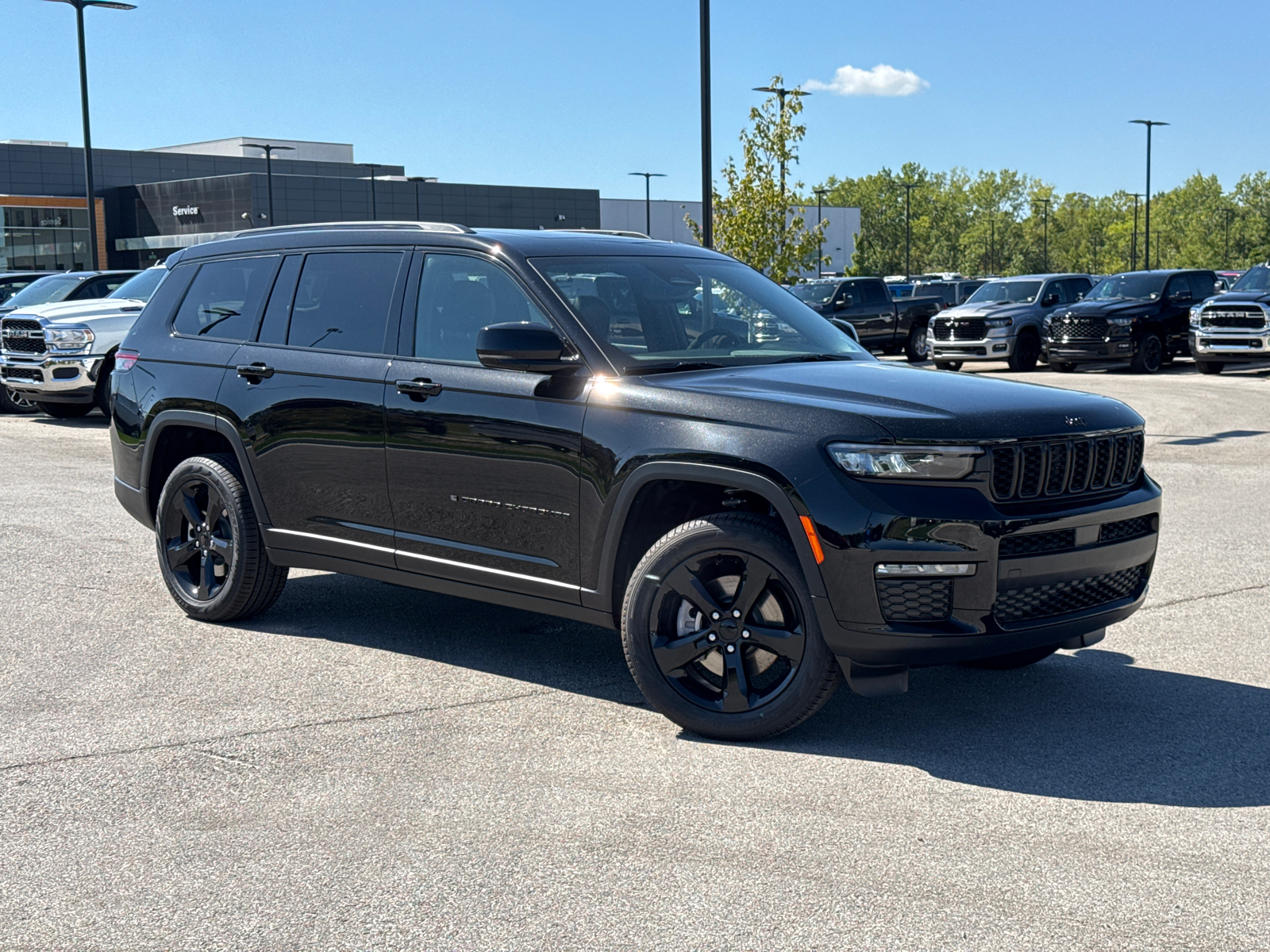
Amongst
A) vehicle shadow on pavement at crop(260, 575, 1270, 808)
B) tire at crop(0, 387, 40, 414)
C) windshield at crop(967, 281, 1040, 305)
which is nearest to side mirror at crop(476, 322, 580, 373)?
vehicle shadow on pavement at crop(260, 575, 1270, 808)

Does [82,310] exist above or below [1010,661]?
above

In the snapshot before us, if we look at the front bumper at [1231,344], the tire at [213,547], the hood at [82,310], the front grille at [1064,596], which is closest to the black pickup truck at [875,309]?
the front bumper at [1231,344]

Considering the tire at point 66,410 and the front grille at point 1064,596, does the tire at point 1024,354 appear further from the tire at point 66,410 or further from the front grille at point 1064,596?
the front grille at point 1064,596

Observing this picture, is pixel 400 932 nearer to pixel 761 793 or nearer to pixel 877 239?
pixel 761 793

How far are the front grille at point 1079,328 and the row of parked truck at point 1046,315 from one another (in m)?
0.02

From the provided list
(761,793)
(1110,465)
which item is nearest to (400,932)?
(761,793)

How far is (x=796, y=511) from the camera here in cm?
471

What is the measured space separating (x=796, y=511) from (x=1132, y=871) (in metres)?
1.51

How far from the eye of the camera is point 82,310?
18266 millimetres

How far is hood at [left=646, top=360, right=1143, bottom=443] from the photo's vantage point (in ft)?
15.3

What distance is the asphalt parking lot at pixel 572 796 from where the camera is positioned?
139 inches

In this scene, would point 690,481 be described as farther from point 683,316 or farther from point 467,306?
point 467,306

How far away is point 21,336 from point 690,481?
51.3 ft

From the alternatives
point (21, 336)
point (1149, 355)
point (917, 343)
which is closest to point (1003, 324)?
point (1149, 355)
